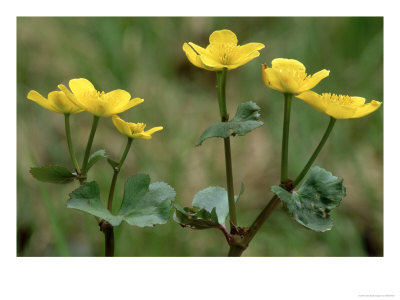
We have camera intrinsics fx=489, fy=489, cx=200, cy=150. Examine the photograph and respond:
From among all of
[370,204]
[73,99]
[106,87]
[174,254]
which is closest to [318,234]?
[370,204]

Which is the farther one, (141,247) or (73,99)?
(141,247)

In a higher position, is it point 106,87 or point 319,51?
point 319,51

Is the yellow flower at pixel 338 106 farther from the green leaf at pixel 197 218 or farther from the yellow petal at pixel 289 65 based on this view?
the green leaf at pixel 197 218

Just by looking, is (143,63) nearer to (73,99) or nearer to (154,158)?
(154,158)

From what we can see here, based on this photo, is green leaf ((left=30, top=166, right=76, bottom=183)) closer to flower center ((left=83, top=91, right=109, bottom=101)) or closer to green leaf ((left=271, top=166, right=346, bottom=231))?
flower center ((left=83, top=91, right=109, bottom=101))

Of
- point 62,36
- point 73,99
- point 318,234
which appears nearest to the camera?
point 73,99

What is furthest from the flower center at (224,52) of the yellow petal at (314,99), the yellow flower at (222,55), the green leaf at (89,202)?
the green leaf at (89,202)

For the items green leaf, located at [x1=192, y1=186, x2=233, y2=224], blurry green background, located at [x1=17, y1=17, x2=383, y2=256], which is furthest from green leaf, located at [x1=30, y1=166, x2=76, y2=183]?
blurry green background, located at [x1=17, y1=17, x2=383, y2=256]
